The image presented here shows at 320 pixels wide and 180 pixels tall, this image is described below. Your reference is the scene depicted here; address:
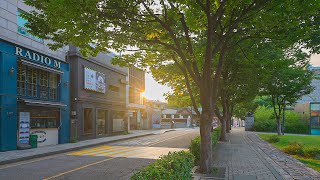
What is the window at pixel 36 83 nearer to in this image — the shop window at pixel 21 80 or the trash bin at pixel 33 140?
the shop window at pixel 21 80

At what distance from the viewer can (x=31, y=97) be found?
67.6 ft

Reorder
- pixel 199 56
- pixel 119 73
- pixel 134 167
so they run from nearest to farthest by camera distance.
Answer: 1. pixel 134 167
2. pixel 199 56
3. pixel 119 73

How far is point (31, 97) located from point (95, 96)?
1022 cm

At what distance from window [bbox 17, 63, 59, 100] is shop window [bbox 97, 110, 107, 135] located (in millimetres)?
8402

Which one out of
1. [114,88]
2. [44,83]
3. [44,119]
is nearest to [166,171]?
[44,119]

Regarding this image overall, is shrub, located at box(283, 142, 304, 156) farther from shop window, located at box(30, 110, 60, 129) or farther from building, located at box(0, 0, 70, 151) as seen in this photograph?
shop window, located at box(30, 110, 60, 129)

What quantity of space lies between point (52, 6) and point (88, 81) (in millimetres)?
21720

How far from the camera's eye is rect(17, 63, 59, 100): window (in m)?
19.9

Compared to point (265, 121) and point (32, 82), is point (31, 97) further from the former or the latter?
point (265, 121)

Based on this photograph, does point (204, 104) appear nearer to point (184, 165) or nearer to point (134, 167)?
point (184, 165)

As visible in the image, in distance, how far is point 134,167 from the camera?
12.7 meters

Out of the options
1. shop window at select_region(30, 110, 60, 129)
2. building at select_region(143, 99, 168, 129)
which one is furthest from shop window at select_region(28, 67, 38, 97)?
building at select_region(143, 99, 168, 129)

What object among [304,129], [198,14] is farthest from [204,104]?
[304,129]

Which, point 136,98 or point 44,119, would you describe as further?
point 136,98
